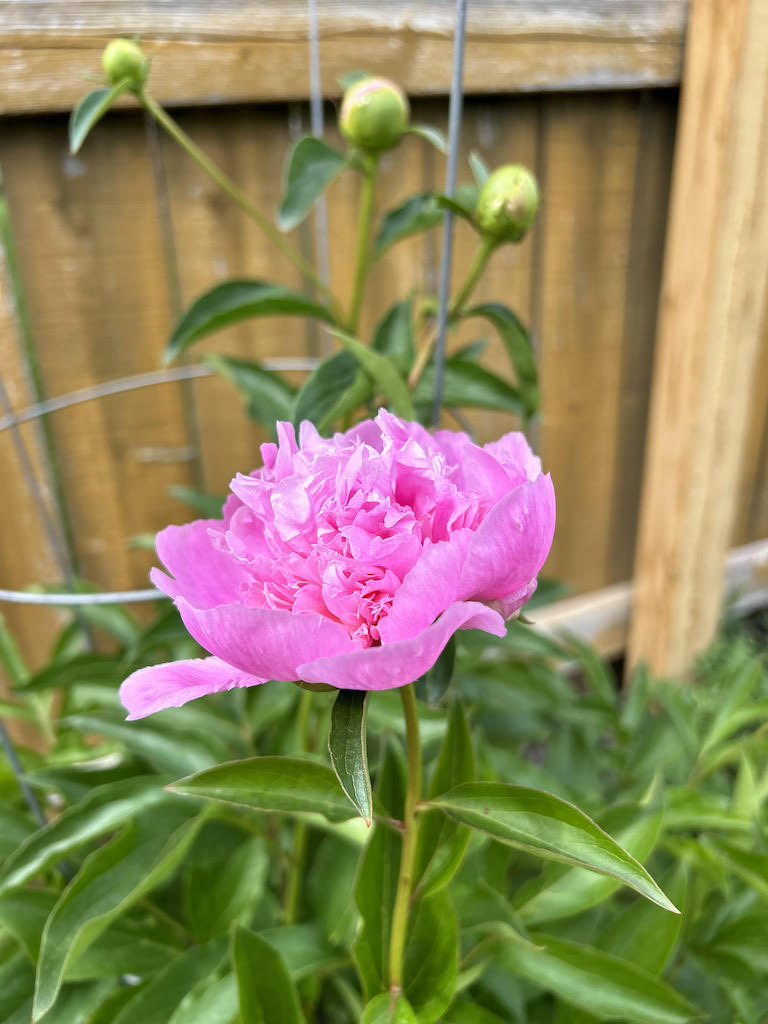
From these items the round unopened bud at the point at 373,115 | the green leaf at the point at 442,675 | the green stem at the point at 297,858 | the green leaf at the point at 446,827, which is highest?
the round unopened bud at the point at 373,115

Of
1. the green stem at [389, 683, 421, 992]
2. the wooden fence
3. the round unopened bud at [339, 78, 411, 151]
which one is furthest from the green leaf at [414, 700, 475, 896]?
the wooden fence

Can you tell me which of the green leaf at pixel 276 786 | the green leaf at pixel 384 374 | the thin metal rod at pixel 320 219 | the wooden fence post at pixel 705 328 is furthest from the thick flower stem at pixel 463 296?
the wooden fence post at pixel 705 328

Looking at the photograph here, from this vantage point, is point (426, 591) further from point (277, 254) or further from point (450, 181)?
point (277, 254)

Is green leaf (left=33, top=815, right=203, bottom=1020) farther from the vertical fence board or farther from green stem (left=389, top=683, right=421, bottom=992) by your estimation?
the vertical fence board

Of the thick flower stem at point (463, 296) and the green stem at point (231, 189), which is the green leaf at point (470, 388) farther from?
the green stem at point (231, 189)

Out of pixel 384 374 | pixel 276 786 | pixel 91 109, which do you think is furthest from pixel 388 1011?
pixel 91 109

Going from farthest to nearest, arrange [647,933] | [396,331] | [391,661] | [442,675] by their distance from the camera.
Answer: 1. [396,331]
2. [647,933]
3. [442,675]
4. [391,661]
